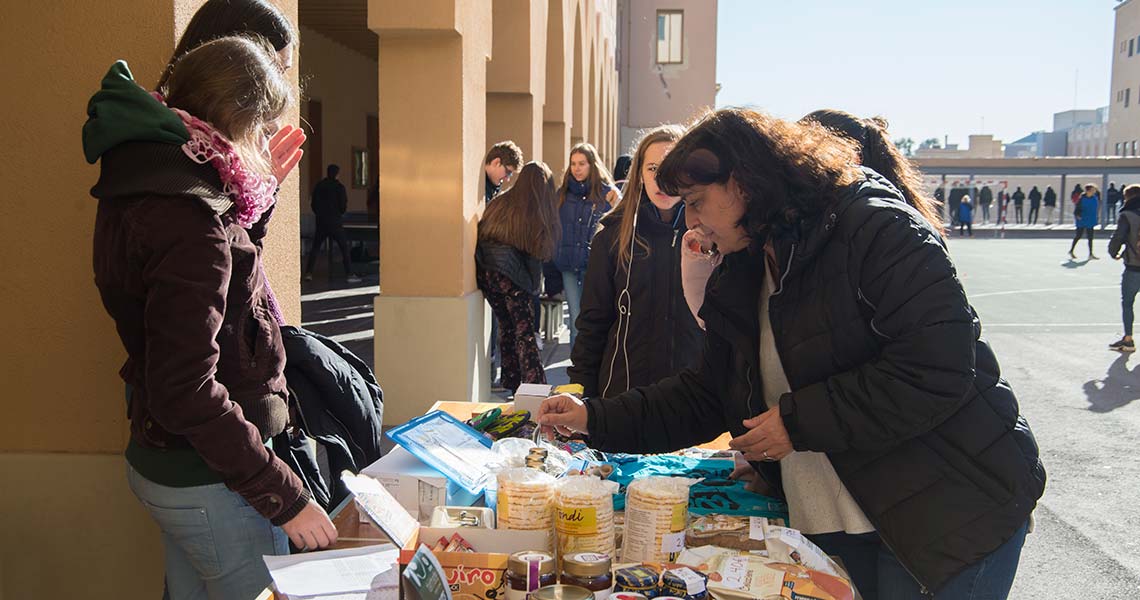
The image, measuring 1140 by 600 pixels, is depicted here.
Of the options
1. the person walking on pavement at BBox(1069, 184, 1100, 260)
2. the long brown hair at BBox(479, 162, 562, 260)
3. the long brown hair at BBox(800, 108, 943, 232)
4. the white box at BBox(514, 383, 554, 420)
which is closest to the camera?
the long brown hair at BBox(800, 108, 943, 232)

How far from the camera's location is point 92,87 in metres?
2.91

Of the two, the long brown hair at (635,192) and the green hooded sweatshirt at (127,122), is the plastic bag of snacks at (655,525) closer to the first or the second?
the green hooded sweatshirt at (127,122)

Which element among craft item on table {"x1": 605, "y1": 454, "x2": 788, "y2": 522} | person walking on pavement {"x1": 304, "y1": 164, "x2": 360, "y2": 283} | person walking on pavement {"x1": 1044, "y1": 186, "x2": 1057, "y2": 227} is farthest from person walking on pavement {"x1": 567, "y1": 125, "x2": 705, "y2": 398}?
person walking on pavement {"x1": 1044, "y1": 186, "x2": 1057, "y2": 227}

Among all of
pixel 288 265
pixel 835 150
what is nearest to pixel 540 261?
pixel 288 265

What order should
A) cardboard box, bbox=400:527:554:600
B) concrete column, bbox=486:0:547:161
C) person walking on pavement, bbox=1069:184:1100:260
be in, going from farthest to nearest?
person walking on pavement, bbox=1069:184:1100:260
concrete column, bbox=486:0:547:161
cardboard box, bbox=400:527:554:600

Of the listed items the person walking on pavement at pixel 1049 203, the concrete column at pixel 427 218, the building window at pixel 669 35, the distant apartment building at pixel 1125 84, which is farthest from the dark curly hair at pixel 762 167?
the distant apartment building at pixel 1125 84

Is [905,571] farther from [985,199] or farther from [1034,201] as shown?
[1034,201]

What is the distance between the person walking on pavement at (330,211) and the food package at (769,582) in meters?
14.4

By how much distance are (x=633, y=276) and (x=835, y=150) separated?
1893mm

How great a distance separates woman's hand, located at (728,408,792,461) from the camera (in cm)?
217

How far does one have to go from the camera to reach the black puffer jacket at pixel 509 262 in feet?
23.7

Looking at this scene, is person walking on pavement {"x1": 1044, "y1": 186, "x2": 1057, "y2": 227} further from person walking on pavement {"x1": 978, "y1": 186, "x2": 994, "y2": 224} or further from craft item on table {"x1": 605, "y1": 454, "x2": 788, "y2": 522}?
craft item on table {"x1": 605, "y1": 454, "x2": 788, "y2": 522}

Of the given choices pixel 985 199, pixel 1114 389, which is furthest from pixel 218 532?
pixel 985 199

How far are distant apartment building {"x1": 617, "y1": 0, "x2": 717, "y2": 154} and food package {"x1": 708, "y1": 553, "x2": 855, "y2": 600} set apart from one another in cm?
3687
